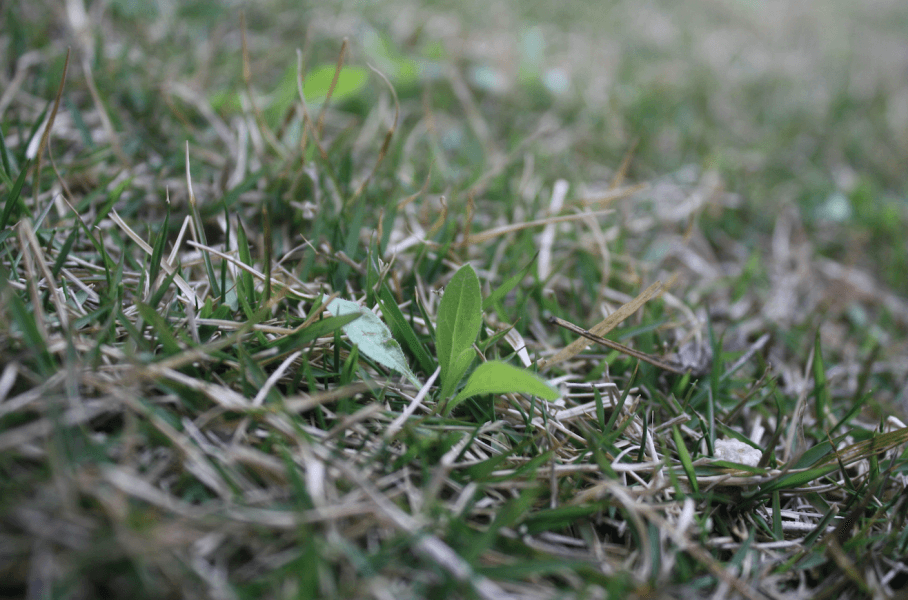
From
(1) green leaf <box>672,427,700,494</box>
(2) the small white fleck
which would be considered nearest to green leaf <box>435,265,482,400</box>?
(1) green leaf <box>672,427,700,494</box>

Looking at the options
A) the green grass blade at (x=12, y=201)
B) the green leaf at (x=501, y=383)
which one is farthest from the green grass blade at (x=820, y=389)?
the green grass blade at (x=12, y=201)

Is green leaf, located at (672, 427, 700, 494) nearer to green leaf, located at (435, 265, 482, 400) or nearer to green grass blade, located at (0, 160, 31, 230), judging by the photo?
green leaf, located at (435, 265, 482, 400)

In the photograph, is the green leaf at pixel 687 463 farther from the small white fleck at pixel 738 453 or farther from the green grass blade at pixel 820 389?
the green grass blade at pixel 820 389

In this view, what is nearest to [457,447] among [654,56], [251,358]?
[251,358]

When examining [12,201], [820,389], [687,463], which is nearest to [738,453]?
[687,463]

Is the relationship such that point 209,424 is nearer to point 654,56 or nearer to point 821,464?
point 821,464

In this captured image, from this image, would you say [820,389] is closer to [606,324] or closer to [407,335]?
[606,324]
